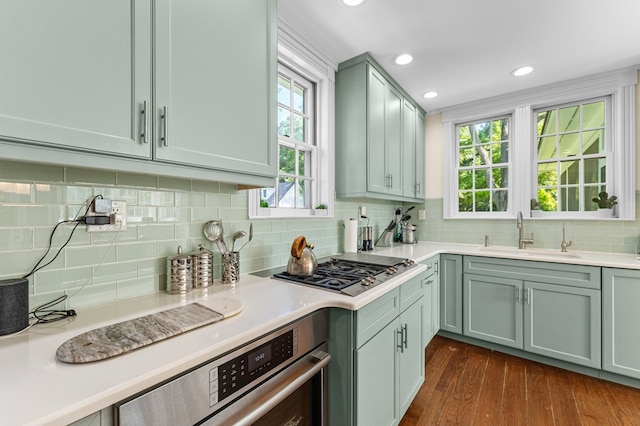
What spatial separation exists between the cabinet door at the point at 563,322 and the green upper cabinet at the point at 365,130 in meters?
1.49

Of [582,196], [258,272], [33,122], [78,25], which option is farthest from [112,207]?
[582,196]

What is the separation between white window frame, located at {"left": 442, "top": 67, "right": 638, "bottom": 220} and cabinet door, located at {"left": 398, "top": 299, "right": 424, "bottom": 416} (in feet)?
6.17

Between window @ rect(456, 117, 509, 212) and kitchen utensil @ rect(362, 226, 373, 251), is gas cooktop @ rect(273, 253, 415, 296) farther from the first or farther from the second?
window @ rect(456, 117, 509, 212)

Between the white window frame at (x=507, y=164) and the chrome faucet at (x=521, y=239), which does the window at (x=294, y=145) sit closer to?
the white window frame at (x=507, y=164)

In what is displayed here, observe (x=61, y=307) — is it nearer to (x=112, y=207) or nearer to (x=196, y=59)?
(x=112, y=207)

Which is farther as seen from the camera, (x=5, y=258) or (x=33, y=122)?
(x=5, y=258)

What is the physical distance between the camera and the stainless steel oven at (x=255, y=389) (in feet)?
2.22

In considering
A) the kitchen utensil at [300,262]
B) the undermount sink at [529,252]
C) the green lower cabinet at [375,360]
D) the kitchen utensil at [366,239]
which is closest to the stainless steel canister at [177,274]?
the kitchen utensil at [300,262]

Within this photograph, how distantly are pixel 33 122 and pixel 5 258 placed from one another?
1.61 ft

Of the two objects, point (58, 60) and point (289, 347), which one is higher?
point (58, 60)

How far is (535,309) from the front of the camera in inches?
94.4

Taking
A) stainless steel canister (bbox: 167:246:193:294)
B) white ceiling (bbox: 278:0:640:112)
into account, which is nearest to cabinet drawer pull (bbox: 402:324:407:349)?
stainless steel canister (bbox: 167:246:193:294)

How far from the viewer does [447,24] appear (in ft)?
6.18

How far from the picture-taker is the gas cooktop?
1.40 metres
